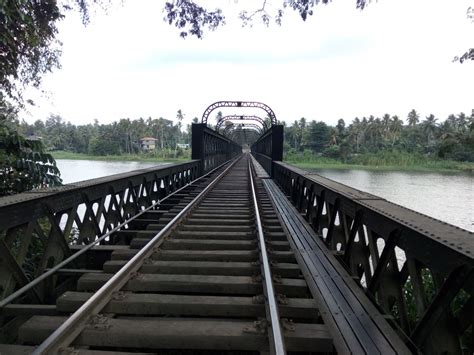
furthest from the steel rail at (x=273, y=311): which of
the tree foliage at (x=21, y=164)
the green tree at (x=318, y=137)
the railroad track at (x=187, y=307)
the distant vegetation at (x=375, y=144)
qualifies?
Result: the green tree at (x=318, y=137)

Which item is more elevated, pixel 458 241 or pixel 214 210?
pixel 458 241

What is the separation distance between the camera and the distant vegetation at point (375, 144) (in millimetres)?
75062

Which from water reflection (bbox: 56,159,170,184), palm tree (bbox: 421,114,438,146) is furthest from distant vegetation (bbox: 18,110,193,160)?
palm tree (bbox: 421,114,438,146)

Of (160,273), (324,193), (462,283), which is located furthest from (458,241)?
(324,193)

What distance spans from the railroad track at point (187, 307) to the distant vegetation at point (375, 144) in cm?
6847

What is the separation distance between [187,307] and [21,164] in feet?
19.3

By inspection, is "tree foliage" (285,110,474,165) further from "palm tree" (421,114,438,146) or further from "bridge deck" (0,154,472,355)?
"bridge deck" (0,154,472,355)

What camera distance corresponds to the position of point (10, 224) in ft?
12.2

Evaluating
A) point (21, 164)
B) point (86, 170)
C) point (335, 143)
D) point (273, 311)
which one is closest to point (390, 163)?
point (335, 143)

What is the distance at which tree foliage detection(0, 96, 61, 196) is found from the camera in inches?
291

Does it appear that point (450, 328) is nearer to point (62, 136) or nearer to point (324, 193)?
point (324, 193)

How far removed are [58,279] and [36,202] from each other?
1.16m

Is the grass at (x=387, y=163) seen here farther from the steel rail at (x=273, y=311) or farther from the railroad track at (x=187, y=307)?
the steel rail at (x=273, y=311)

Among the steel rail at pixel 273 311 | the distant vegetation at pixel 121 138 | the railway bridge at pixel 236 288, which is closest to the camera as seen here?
the steel rail at pixel 273 311
